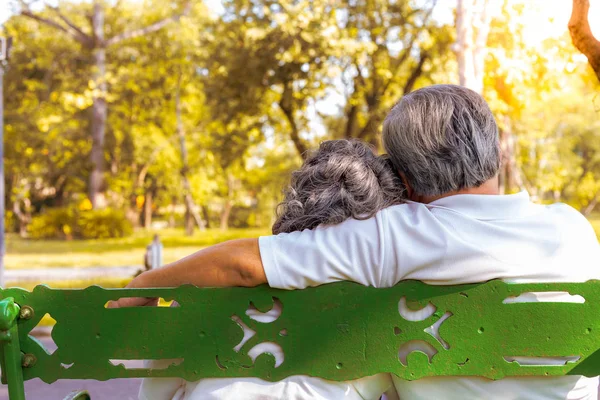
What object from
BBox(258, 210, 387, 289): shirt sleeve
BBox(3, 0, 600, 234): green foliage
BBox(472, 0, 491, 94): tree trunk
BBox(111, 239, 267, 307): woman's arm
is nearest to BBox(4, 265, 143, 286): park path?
BBox(3, 0, 600, 234): green foliage

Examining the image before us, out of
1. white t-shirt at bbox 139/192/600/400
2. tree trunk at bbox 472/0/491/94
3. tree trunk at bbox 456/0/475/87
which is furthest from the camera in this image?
tree trunk at bbox 472/0/491/94

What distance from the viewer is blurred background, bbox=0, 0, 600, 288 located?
487 inches

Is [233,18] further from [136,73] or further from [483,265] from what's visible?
[483,265]

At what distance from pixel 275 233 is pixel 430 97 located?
1.94ft

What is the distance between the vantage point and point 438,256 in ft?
5.88

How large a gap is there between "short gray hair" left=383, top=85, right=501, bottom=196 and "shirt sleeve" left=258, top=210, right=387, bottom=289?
241 mm

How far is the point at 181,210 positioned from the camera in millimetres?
64688

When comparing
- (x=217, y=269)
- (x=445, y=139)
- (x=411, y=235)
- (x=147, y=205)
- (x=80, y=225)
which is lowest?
(x=147, y=205)

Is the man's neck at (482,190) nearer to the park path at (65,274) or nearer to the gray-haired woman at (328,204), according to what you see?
the gray-haired woman at (328,204)

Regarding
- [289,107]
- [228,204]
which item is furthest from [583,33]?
[228,204]

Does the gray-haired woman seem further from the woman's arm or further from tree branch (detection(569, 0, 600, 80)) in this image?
tree branch (detection(569, 0, 600, 80))

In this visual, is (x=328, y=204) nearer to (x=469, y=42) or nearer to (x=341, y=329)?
(x=341, y=329)

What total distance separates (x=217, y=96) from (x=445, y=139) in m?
20.8

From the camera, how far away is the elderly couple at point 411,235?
1819 millimetres
